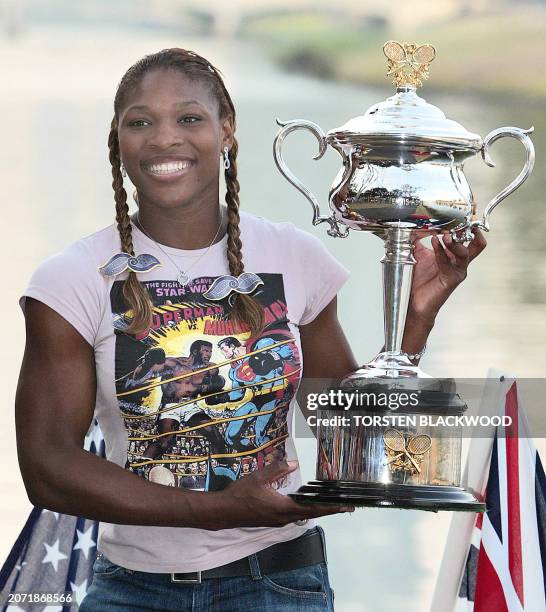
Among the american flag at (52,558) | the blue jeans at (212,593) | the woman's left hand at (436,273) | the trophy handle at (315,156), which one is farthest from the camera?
the american flag at (52,558)

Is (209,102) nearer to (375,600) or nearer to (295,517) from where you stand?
(295,517)

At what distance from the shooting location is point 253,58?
43.9ft

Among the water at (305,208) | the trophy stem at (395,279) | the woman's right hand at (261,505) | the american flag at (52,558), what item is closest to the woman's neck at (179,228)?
the trophy stem at (395,279)

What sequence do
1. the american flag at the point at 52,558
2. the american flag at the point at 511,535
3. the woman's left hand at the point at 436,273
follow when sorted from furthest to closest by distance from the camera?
the american flag at the point at 52,558
the american flag at the point at 511,535
the woman's left hand at the point at 436,273

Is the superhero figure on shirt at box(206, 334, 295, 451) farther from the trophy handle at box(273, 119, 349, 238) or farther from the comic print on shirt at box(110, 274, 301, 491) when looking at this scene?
the trophy handle at box(273, 119, 349, 238)

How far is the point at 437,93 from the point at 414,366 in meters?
Answer: 10.1

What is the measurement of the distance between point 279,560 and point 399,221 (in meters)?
0.51

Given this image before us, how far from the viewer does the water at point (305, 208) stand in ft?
16.1

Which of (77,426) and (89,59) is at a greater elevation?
(89,59)

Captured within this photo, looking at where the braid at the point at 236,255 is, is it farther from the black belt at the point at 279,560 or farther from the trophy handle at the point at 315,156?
the black belt at the point at 279,560

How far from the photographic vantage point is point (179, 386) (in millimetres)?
2424

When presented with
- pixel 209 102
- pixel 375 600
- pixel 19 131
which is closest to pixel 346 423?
pixel 209 102

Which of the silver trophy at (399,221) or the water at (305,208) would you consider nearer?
the silver trophy at (399,221)

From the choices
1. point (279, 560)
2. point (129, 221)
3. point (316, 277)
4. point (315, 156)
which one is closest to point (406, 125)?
point (315, 156)
